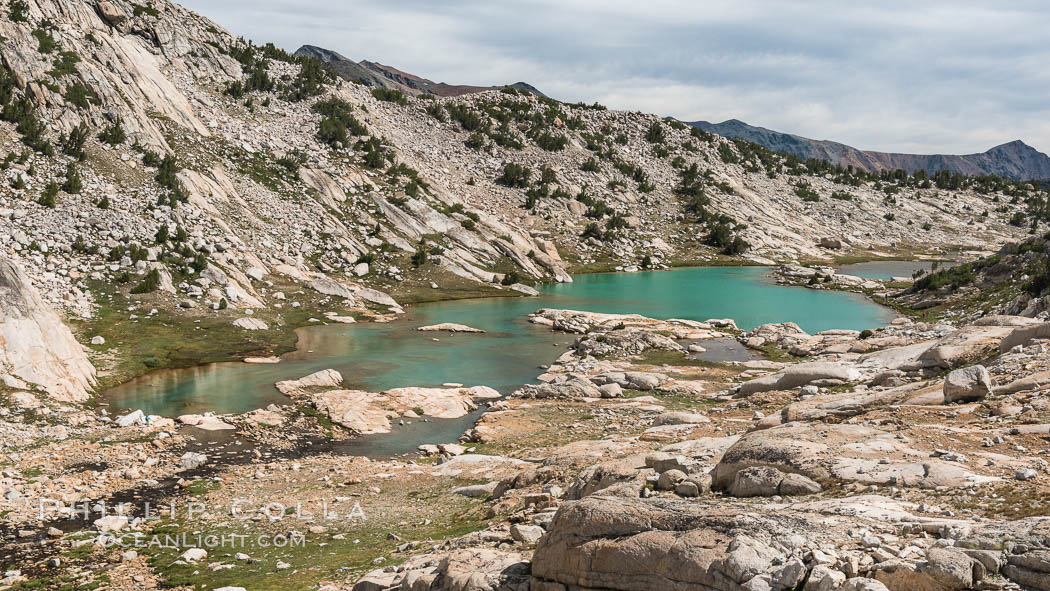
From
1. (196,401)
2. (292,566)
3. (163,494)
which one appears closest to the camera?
(292,566)

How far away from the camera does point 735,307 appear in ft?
301

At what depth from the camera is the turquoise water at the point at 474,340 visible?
4548 centimetres

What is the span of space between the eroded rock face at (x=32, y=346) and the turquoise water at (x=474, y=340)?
3.16m

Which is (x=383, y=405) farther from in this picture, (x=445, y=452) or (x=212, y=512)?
(x=212, y=512)

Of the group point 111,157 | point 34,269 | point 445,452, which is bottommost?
point 445,452

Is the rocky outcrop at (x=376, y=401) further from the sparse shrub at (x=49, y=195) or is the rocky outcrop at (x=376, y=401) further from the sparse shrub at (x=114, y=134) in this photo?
the sparse shrub at (x=114, y=134)

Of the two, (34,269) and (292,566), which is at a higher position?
(34,269)

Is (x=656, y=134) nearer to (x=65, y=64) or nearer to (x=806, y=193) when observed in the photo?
(x=806, y=193)

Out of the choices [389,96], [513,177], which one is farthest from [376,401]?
[389,96]

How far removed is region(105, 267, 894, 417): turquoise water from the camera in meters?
45.5

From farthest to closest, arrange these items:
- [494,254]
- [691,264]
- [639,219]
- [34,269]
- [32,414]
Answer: [639,219] → [691,264] → [494,254] → [34,269] → [32,414]

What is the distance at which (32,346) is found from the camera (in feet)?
125

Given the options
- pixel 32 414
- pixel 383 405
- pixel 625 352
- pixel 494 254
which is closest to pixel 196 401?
pixel 32 414

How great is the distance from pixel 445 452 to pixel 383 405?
933cm
